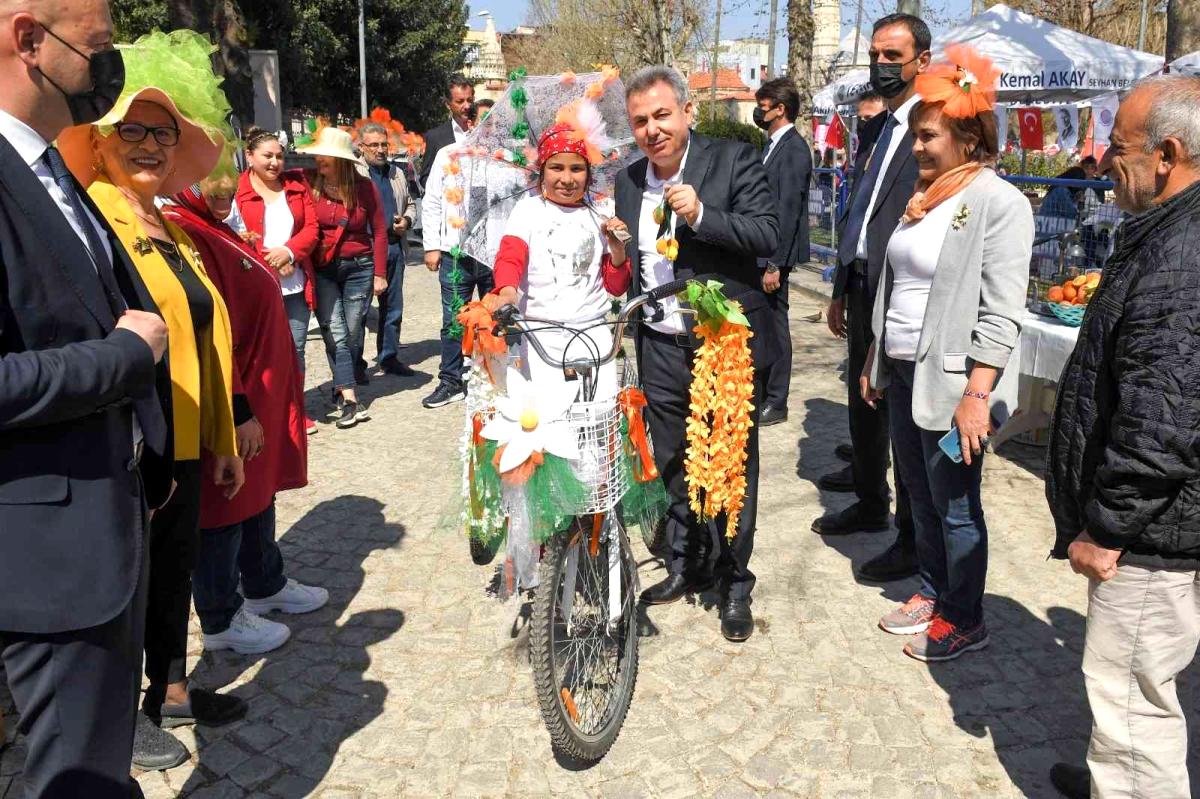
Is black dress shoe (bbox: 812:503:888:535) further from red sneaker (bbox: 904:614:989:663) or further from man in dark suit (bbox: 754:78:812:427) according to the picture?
man in dark suit (bbox: 754:78:812:427)

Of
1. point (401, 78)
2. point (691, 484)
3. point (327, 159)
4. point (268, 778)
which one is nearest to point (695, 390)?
point (691, 484)

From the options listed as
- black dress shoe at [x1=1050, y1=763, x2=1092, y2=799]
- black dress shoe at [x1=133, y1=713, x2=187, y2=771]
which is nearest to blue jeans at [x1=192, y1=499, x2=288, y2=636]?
black dress shoe at [x1=133, y1=713, x2=187, y2=771]

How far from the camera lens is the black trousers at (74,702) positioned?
6.31 feet

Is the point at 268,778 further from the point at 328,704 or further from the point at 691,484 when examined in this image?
the point at 691,484

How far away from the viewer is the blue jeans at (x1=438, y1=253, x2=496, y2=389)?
7.31m

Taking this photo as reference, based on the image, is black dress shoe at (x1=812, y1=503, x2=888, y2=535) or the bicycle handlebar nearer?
the bicycle handlebar

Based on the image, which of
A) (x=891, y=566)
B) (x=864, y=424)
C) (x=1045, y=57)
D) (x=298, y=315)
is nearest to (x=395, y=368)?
(x=298, y=315)

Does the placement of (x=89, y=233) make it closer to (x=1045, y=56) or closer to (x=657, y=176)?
(x=657, y=176)

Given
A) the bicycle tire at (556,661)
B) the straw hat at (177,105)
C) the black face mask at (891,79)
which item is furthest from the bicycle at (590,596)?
the black face mask at (891,79)

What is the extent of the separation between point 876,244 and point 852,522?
1.52 m

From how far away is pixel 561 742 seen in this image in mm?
2977

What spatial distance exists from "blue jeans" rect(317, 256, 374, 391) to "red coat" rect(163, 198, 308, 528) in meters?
3.13

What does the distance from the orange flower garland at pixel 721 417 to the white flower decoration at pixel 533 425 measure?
641 millimetres

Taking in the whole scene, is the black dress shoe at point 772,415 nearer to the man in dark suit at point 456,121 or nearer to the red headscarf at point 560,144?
the red headscarf at point 560,144
